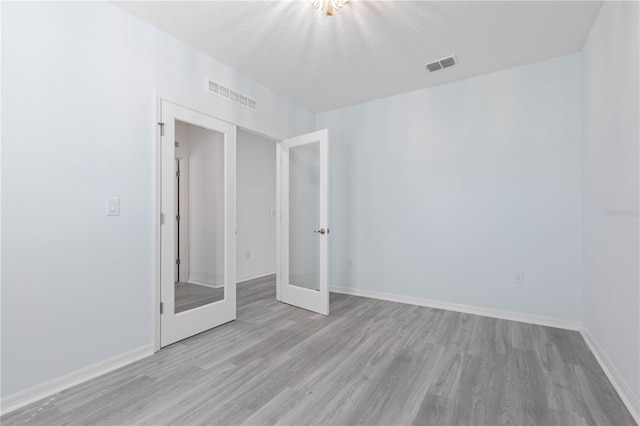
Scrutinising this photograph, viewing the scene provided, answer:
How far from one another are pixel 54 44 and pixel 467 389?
352cm

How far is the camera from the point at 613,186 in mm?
2004

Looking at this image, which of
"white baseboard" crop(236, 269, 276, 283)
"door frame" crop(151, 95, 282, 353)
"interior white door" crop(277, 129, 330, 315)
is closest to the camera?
"door frame" crop(151, 95, 282, 353)

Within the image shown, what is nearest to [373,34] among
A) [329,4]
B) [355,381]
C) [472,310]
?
[329,4]

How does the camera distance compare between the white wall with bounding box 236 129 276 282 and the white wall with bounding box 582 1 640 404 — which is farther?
the white wall with bounding box 236 129 276 282

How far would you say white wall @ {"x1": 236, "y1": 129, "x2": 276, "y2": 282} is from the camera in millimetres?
5098

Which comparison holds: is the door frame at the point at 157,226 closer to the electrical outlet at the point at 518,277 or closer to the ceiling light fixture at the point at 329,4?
the ceiling light fixture at the point at 329,4

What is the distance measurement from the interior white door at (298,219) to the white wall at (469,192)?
68 centimetres

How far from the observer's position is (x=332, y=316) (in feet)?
10.6

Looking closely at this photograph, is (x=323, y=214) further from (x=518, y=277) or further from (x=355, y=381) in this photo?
(x=518, y=277)

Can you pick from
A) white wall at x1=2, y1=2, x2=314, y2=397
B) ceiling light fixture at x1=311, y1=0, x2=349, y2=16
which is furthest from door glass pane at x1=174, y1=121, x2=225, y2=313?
ceiling light fixture at x1=311, y1=0, x2=349, y2=16

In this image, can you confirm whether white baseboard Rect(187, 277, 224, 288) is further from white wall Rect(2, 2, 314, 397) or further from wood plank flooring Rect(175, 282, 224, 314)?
white wall Rect(2, 2, 314, 397)

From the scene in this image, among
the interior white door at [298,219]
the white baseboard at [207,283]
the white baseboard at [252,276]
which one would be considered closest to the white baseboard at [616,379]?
the interior white door at [298,219]

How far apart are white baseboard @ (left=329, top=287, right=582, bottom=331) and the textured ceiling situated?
2.66 metres

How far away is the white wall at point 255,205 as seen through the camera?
5.10m
